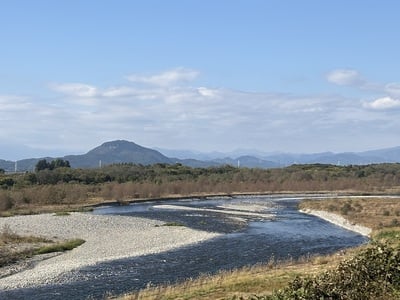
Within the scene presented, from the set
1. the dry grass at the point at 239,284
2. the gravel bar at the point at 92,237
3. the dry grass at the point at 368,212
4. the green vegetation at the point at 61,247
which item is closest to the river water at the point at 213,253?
the gravel bar at the point at 92,237

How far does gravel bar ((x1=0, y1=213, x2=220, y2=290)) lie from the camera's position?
24141 mm

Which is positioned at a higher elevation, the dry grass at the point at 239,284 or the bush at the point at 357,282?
the bush at the point at 357,282

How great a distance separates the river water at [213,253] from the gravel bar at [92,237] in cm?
108

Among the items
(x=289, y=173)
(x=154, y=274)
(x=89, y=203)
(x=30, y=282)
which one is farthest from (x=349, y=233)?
(x=289, y=173)

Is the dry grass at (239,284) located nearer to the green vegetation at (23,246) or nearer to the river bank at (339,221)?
the green vegetation at (23,246)

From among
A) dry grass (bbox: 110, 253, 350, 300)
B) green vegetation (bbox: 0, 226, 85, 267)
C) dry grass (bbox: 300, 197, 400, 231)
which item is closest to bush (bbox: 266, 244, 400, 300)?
dry grass (bbox: 110, 253, 350, 300)

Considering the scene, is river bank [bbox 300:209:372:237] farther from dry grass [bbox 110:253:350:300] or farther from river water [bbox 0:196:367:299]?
dry grass [bbox 110:253:350:300]

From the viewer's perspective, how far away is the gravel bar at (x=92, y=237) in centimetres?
2414

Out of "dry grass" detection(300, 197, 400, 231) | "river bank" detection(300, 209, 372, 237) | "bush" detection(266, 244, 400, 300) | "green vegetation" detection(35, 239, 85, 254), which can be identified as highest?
"bush" detection(266, 244, 400, 300)

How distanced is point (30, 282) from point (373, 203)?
45228 mm

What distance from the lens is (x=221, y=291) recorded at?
1620 centimetres

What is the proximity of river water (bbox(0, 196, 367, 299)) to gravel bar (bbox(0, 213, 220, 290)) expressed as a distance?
3.53 feet

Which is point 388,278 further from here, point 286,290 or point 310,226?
point 310,226

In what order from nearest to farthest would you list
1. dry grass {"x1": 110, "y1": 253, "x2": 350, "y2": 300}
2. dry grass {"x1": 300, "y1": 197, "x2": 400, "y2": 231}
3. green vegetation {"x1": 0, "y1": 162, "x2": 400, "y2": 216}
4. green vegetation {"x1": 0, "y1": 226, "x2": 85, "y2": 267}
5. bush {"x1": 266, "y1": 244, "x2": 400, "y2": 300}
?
bush {"x1": 266, "y1": 244, "x2": 400, "y2": 300} → dry grass {"x1": 110, "y1": 253, "x2": 350, "y2": 300} → green vegetation {"x1": 0, "y1": 226, "x2": 85, "y2": 267} → dry grass {"x1": 300, "y1": 197, "x2": 400, "y2": 231} → green vegetation {"x1": 0, "y1": 162, "x2": 400, "y2": 216}
